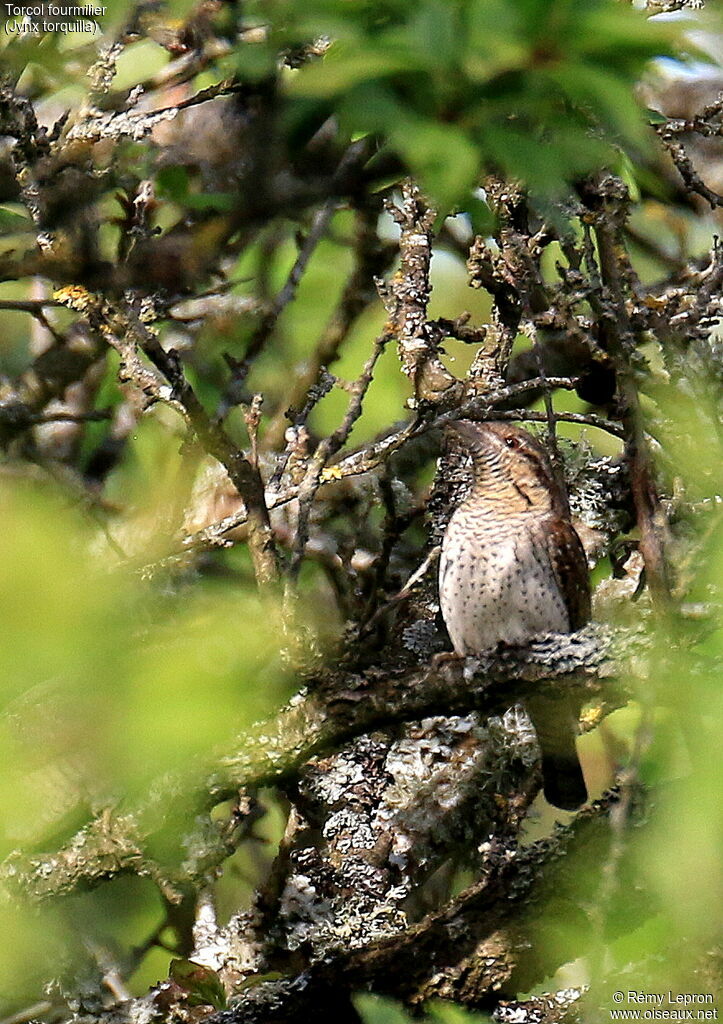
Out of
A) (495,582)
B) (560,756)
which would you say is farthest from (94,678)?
(495,582)

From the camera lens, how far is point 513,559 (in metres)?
3.80

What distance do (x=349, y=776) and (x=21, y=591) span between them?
199cm

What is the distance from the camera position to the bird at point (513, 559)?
358cm

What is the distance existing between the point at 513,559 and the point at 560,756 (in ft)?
2.12

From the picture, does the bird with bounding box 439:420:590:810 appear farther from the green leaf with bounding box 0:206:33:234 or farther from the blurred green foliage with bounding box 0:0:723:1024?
the blurred green foliage with bounding box 0:0:723:1024

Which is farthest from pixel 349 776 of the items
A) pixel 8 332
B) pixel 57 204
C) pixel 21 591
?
pixel 8 332

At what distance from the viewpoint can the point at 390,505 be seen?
10.1 ft

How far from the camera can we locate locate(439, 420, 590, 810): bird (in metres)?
3.58

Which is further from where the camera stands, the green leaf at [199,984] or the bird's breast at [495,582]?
the bird's breast at [495,582]

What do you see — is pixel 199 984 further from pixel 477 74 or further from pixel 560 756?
pixel 477 74

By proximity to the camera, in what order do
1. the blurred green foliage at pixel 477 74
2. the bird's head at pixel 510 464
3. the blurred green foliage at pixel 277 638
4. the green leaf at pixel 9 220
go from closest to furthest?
the blurred green foliage at pixel 277 638 < the blurred green foliage at pixel 477 74 < the green leaf at pixel 9 220 < the bird's head at pixel 510 464

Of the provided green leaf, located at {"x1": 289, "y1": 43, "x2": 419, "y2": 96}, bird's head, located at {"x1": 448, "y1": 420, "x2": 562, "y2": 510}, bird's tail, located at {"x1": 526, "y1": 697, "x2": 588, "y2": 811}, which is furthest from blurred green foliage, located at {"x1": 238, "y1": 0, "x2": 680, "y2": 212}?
bird's head, located at {"x1": 448, "y1": 420, "x2": 562, "y2": 510}

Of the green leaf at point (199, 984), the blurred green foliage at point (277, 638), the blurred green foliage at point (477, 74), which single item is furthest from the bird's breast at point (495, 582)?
the blurred green foliage at point (477, 74)

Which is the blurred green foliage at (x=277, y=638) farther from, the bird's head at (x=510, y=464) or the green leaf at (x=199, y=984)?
the bird's head at (x=510, y=464)
